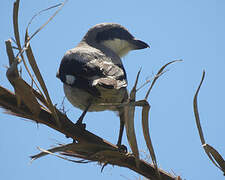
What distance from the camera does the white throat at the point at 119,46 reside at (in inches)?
187

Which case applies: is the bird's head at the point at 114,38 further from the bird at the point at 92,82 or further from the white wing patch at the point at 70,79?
the white wing patch at the point at 70,79

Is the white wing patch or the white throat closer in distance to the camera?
the white wing patch

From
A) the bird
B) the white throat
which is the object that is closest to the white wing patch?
the bird

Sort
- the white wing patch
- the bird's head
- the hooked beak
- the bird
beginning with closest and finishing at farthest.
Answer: the bird, the white wing patch, the bird's head, the hooked beak

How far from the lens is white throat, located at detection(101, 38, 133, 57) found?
15.6 feet

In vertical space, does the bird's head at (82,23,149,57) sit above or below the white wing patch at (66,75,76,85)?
above

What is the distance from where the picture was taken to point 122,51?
5020mm

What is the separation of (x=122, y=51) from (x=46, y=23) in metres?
3.67

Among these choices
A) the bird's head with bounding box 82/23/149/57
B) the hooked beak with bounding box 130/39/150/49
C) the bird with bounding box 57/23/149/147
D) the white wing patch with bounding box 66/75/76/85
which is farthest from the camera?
the hooked beak with bounding box 130/39/150/49

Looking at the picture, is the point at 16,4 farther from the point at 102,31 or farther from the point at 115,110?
the point at 102,31

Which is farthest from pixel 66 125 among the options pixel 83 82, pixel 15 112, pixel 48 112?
pixel 83 82

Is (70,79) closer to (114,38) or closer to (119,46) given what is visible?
(114,38)

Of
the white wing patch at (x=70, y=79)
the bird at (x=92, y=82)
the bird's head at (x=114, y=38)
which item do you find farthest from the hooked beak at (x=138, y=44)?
the white wing patch at (x=70, y=79)

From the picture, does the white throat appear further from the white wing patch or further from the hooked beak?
the white wing patch
